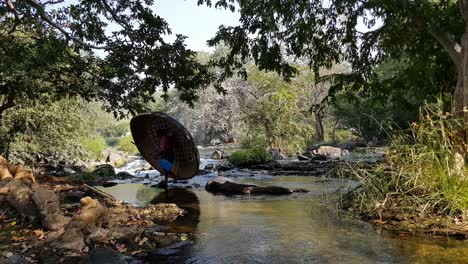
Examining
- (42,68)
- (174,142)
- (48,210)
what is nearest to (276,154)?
(174,142)

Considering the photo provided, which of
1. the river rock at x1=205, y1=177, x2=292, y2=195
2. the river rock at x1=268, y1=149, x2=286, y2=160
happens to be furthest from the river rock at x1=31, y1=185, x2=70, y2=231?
the river rock at x1=268, y1=149, x2=286, y2=160

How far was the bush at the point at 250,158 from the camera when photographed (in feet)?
72.0

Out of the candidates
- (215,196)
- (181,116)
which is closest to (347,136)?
(181,116)

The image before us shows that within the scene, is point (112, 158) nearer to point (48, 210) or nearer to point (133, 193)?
point (133, 193)

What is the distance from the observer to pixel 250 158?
72.5 ft

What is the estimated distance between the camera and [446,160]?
6473 millimetres

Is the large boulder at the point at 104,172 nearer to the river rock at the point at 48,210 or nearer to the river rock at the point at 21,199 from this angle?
the river rock at the point at 21,199

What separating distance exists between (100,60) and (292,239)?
308 inches

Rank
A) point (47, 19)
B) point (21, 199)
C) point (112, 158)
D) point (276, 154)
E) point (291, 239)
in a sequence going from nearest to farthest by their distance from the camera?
point (291, 239) → point (21, 199) → point (47, 19) → point (276, 154) → point (112, 158)

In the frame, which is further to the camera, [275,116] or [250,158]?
[275,116]

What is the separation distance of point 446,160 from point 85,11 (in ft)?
29.8

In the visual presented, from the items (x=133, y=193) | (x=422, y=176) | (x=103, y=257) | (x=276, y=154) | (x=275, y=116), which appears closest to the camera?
(x=103, y=257)

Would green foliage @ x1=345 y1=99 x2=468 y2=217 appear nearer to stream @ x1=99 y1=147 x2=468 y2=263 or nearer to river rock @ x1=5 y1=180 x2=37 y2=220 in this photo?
stream @ x1=99 y1=147 x2=468 y2=263

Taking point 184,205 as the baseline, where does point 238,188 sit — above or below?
above
